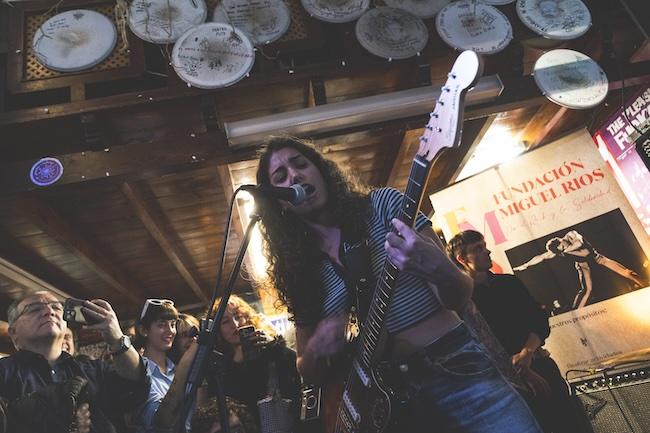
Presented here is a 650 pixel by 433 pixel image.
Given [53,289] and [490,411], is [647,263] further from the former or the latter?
[53,289]

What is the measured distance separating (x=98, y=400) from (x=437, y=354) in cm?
193

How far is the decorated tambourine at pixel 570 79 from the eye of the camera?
370 cm

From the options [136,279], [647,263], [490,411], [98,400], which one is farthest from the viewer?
[136,279]

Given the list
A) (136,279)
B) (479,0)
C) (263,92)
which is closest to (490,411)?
(263,92)

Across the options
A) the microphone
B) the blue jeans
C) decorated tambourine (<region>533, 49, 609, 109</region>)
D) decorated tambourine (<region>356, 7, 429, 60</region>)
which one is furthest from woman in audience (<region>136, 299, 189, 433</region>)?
decorated tambourine (<region>533, 49, 609, 109</region>)

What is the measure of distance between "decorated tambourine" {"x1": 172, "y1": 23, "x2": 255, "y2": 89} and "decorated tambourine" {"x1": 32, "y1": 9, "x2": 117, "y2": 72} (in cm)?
79

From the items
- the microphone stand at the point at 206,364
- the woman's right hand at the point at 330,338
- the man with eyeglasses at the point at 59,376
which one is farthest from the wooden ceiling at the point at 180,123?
the microphone stand at the point at 206,364

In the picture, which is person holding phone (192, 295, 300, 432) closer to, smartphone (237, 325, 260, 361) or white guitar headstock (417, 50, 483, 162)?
smartphone (237, 325, 260, 361)

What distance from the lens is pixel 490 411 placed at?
53.0 inches

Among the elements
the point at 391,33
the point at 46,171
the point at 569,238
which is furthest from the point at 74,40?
the point at 569,238

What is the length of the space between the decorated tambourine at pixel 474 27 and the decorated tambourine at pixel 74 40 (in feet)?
10.2

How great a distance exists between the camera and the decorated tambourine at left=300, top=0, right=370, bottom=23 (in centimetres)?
389

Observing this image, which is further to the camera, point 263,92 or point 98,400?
point 263,92

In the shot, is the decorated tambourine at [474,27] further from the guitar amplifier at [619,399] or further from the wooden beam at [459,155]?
the guitar amplifier at [619,399]
